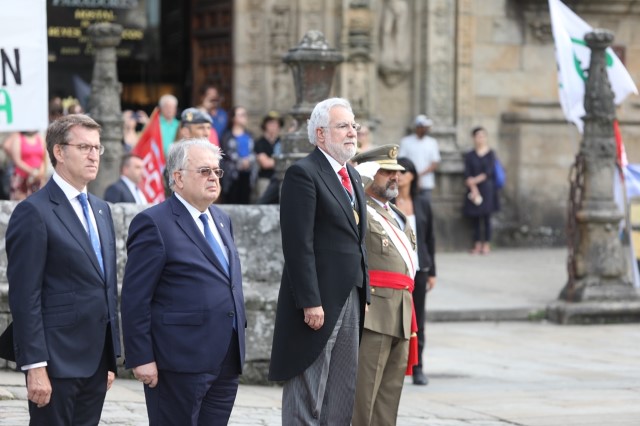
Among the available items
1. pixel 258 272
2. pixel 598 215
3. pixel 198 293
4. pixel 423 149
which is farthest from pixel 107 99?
pixel 198 293

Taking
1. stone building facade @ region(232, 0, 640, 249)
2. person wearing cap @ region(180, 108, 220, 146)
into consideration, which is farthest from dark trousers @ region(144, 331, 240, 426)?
stone building facade @ region(232, 0, 640, 249)

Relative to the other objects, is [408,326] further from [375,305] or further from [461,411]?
[461,411]

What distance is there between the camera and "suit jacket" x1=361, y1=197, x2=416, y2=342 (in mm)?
7977

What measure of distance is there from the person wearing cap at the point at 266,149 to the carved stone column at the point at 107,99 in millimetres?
4011

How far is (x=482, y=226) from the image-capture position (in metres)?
20.8

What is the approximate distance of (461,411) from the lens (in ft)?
33.0

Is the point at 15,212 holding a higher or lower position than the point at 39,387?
higher

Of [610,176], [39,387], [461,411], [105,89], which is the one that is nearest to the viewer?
[39,387]

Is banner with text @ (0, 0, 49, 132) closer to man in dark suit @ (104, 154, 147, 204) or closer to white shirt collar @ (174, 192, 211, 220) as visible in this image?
white shirt collar @ (174, 192, 211, 220)

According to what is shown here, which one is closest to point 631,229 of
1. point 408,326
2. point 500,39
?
point 500,39

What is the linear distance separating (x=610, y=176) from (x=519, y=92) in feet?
19.8

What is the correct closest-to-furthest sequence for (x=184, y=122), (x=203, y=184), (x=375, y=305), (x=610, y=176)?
(x=203, y=184) < (x=375, y=305) < (x=184, y=122) < (x=610, y=176)

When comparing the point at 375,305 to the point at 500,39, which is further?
the point at 500,39

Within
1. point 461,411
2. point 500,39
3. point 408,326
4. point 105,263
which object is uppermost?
point 500,39
